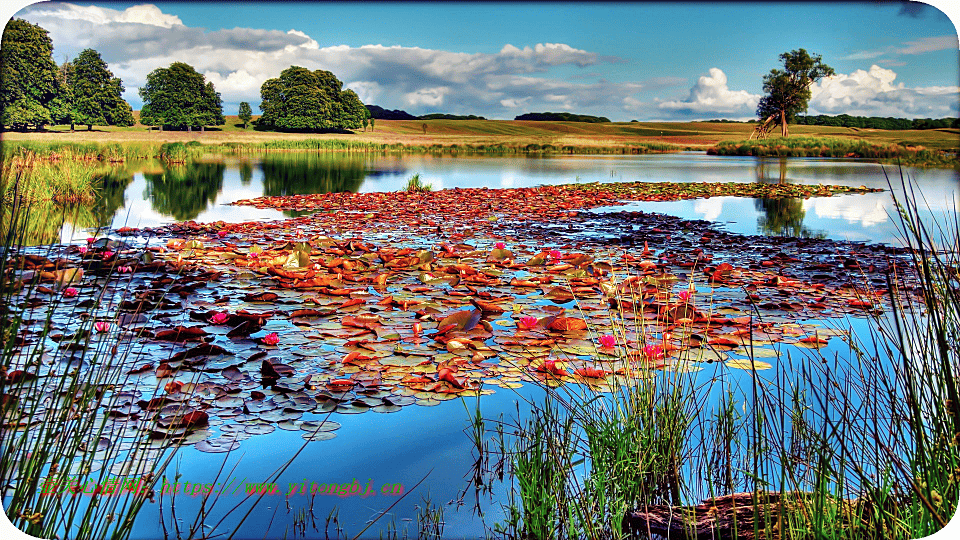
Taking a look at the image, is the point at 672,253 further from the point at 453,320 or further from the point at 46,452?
the point at 46,452

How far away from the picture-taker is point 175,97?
1476 inches

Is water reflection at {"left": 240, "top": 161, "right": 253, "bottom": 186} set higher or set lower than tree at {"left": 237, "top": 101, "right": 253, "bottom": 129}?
lower

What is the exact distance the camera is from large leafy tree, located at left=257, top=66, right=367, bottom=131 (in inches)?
1545

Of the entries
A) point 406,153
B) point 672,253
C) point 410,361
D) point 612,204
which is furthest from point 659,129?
point 410,361

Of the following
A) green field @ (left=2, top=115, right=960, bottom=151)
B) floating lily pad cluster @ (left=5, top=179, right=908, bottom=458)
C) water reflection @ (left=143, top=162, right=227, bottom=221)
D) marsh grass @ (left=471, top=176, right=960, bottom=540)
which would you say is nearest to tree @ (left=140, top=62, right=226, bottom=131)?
green field @ (left=2, top=115, right=960, bottom=151)

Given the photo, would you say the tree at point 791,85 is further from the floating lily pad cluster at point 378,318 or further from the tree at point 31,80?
the tree at point 31,80

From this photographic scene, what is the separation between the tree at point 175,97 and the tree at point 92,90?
709 centimetres

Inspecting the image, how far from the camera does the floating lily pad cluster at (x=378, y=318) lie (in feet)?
8.66

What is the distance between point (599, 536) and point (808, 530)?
60cm

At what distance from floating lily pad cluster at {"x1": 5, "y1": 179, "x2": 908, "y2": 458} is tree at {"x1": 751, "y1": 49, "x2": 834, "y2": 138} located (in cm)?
2219

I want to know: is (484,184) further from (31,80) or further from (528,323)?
(31,80)

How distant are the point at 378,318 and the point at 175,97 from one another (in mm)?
39640

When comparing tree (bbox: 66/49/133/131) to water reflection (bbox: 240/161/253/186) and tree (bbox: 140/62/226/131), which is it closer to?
tree (bbox: 140/62/226/131)

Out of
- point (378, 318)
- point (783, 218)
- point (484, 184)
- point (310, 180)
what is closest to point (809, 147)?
point (484, 184)
